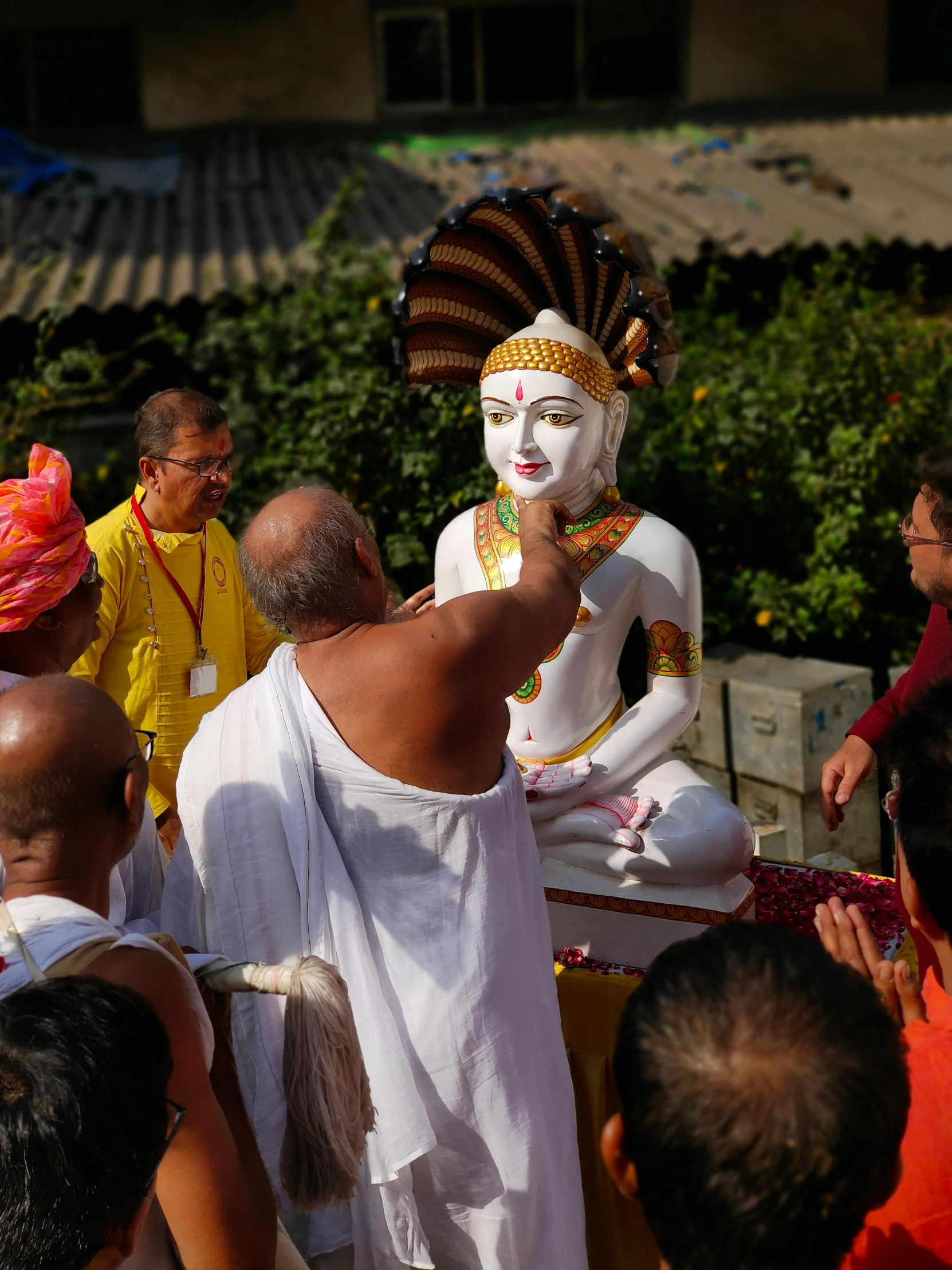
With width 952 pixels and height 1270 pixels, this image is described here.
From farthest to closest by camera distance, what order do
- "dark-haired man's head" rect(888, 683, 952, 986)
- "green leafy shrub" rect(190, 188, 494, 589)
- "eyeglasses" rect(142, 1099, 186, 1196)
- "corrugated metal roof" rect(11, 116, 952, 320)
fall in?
"corrugated metal roof" rect(11, 116, 952, 320)
"green leafy shrub" rect(190, 188, 494, 589)
"dark-haired man's head" rect(888, 683, 952, 986)
"eyeglasses" rect(142, 1099, 186, 1196)

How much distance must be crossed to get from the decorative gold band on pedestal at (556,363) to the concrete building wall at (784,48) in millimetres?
6658

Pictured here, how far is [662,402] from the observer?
5445 mm

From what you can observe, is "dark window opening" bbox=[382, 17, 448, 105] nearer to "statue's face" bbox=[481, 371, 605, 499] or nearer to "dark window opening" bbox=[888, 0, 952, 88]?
"dark window opening" bbox=[888, 0, 952, 88]

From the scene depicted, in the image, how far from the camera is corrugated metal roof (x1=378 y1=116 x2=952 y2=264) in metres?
7.05

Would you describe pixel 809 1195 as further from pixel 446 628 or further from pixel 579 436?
pixel 579 436

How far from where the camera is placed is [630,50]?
28.3ft

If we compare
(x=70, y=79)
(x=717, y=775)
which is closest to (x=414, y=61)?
(x=70, y=79)

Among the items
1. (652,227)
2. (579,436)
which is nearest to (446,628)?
(579,436)

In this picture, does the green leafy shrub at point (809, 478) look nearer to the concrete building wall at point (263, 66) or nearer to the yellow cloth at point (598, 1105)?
the yellow cloth at point (598, 1105)

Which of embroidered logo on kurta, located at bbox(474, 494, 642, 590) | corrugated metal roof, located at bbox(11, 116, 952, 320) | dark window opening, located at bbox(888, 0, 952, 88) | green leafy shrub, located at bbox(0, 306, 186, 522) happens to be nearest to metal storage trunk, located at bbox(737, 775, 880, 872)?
embroidered logo on kurta, located at bbox(474, 494, 642, 590)

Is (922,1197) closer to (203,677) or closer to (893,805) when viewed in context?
(893,805)

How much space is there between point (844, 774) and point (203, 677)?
176 centimetres

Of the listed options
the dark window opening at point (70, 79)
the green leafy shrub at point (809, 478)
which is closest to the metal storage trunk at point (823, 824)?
the green leafy shrub at point (809, 478)

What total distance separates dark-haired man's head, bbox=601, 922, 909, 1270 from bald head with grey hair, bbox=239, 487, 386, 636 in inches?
42.9
